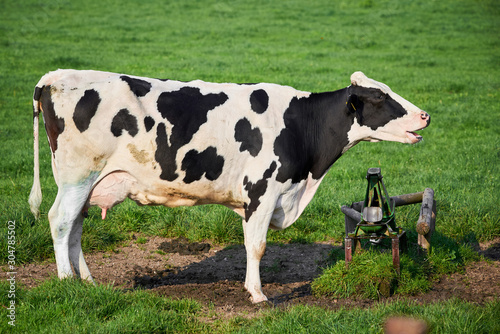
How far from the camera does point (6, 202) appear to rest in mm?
8266

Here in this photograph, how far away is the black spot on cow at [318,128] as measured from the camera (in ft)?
20.8

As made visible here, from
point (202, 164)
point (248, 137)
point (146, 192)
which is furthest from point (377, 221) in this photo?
point (146, 192)

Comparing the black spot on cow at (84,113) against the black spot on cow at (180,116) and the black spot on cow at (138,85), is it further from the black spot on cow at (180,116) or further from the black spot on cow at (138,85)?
the black spot on cow at (180,116)

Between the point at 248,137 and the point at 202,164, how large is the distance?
0.57 metres

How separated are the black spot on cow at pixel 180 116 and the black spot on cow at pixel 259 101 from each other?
0.38 m

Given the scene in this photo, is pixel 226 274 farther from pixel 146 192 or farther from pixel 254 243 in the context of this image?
pixel 146 192

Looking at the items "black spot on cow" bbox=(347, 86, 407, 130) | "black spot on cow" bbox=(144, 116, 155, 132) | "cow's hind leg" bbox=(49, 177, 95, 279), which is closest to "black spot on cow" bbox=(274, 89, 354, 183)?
"black spot on cow" bbox=(347, 86, 407, 130)

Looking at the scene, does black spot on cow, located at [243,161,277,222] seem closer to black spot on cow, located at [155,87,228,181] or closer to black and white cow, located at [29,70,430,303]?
black and white cow, located at [29,70,430,303]

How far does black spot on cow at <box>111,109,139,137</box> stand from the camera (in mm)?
5738

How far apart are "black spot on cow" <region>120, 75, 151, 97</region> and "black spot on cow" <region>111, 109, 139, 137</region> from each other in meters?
0.26

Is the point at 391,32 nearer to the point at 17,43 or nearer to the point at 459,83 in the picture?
the point at 459,83

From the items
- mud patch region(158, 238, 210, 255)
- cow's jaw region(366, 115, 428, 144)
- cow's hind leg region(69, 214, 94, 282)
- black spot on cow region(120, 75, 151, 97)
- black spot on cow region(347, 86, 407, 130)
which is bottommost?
mud patch region(158, 238, 210, 255)

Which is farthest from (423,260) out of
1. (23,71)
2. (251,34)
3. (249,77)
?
(251,34)

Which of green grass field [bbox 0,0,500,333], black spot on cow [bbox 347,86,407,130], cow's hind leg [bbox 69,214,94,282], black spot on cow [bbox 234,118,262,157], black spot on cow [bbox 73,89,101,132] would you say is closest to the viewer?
green grass field [bbox 0,0,500,333]
